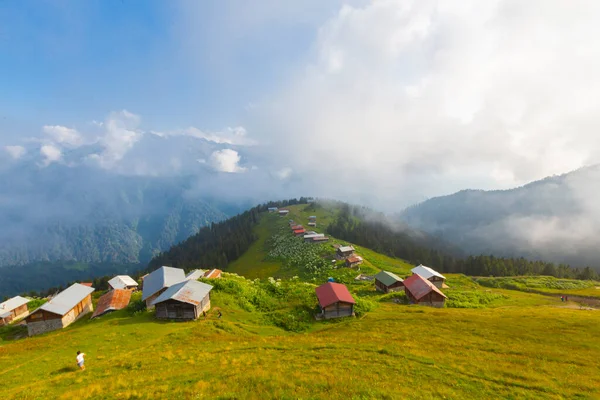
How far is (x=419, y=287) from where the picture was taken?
6606 cm

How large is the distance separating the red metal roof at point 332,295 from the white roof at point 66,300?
4856 centimetres

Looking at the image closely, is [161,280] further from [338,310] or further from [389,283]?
[389,283]

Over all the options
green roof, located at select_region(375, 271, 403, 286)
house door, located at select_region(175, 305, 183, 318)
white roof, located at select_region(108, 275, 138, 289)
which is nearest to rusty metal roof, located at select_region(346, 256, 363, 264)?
green roof, located at select_region(375, 271, 403, 286)

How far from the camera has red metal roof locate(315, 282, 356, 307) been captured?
155 feet

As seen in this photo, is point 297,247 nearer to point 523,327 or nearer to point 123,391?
point 523,327

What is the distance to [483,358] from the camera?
2781 centimetres

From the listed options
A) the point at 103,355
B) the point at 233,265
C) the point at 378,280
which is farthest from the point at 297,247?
the point at 103,355

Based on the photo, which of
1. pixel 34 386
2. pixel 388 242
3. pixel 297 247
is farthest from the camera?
pixel 388 242

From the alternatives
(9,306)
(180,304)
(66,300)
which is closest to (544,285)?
(180,304)

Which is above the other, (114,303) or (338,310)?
(338,310)

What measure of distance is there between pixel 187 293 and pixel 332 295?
2484 centimetres

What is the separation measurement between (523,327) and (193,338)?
1832 inches

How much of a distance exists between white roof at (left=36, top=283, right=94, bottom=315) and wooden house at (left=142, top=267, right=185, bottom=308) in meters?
13.3

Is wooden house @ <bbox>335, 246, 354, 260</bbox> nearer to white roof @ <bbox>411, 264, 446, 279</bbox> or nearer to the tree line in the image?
white roof @ <bbox>411, 264, 446, 279</bbox>
